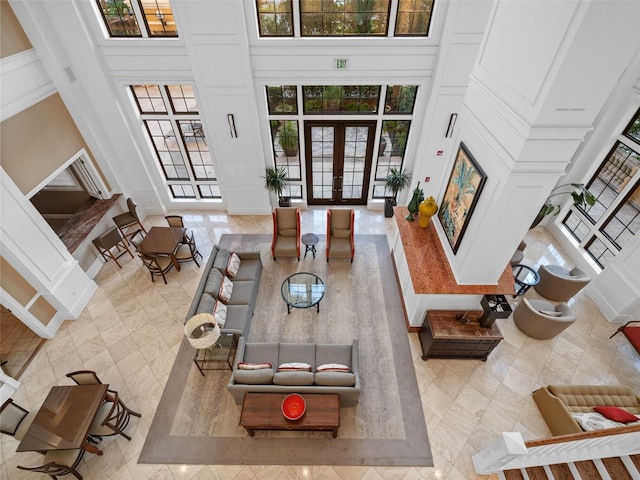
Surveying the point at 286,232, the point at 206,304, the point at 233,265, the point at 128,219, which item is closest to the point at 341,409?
the point at 206,304

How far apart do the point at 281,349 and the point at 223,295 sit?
1.45m

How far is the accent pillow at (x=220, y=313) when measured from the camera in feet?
17.3

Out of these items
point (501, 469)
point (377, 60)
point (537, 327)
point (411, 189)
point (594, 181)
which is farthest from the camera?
point (411, 189)

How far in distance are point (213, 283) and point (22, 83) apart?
4.51m

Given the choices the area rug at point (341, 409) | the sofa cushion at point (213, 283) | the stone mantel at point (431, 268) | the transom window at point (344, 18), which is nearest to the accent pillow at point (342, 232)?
the area rug at point (341, 409)

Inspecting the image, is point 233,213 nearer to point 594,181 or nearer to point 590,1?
point 590,1

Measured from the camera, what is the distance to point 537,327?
215 inches

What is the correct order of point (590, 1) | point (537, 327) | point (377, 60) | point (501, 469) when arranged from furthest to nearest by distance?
1. point (377, 60)
2. point (537, 327)
3. point (501, 469)
4. point (590, 1)

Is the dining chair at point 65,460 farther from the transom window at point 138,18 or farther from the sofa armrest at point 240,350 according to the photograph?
the transom window at point 138,18

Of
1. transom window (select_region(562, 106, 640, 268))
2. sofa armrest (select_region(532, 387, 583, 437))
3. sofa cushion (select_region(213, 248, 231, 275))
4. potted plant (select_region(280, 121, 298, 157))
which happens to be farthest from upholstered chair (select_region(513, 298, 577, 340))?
potted plant (select_region(280, 121, 298, 157))

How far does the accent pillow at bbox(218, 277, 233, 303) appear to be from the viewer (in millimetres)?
5668

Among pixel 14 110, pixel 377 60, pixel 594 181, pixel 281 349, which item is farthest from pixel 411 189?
pixel 14 110

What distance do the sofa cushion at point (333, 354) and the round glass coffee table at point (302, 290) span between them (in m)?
0.82

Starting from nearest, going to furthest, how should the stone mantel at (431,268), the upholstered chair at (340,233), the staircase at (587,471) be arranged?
1. the staircase at (587,471)
2. the stone mantel at (431,268)
3. the upholstered chair at (340,233)
